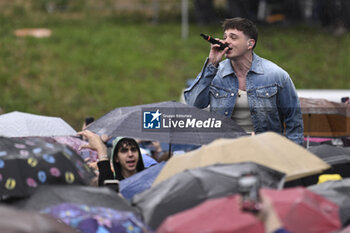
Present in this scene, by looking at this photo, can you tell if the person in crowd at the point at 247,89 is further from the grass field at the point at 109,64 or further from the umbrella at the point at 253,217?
the grass field at the point at 109,64

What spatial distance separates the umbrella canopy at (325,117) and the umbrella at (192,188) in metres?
3.42

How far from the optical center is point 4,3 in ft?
79.3

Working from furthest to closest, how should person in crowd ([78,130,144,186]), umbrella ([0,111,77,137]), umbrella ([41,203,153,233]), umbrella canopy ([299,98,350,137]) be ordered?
umbrella canopy ([299,98,350,137])
umbrella ([0,111,77,137])
person in crowd ([78,130,144,186])
umbrella ([41,203,153,233])

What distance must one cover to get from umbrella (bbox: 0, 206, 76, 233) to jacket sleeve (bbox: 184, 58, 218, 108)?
249 centimetres

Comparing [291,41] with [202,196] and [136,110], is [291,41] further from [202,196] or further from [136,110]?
[202,196]

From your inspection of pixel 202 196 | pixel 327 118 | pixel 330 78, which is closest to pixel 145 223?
pixel 202 196

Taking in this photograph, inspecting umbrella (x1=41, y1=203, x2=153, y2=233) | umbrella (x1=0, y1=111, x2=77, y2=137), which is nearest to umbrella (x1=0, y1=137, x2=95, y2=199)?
umbrella (x1=41, y1=203, x2=153, y2=233)

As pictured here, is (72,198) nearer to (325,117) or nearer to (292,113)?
(292,113)

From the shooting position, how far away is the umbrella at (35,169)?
13.7ft

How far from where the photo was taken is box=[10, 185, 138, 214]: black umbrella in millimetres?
3975

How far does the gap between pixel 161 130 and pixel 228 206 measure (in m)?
2.43

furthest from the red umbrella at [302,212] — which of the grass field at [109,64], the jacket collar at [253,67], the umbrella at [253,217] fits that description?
the grass field at [109,64]

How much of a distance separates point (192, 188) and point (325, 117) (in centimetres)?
400

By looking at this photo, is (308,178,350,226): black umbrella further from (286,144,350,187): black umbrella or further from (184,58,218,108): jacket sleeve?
(184,58,218,108): jacket sleeve
